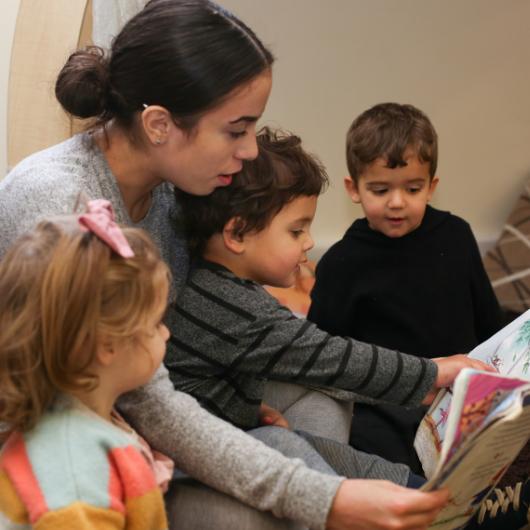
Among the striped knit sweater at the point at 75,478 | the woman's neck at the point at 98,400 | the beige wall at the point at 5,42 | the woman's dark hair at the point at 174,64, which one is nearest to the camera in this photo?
the striped knit sweater at the point at 75,478

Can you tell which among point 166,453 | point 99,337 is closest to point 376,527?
point 166,453

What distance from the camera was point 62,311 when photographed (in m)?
1.03

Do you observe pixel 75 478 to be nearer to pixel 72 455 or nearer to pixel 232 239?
pixel 72 455

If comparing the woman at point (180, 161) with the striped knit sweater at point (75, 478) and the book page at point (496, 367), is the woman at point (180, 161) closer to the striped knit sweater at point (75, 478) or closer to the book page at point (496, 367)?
the striped knit sweater at point (75, 478)

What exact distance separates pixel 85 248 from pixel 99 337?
0.35 feet

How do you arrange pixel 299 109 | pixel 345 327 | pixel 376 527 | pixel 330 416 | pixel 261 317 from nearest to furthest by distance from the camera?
1. pixel 376 527
2. pixel 261 317
3. pixel 330 416
4. pixel 345 327
5. pixel 299 109

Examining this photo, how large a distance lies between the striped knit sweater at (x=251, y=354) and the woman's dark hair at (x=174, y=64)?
0.91 feet

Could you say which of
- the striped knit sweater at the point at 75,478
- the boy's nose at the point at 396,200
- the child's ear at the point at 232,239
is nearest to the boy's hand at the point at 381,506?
the striped knit sweater at the point at 75,478

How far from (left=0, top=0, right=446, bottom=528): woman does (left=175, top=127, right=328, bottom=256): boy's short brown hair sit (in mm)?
37


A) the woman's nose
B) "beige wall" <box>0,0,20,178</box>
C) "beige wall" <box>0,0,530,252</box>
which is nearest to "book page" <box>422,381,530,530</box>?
the woman's nose

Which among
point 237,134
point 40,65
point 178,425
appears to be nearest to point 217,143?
point 237,134

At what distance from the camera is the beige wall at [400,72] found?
8.89ft

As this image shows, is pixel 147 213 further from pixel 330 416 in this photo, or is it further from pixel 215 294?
pixel 330 416

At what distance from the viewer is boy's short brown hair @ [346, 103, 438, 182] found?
6.15 feet
